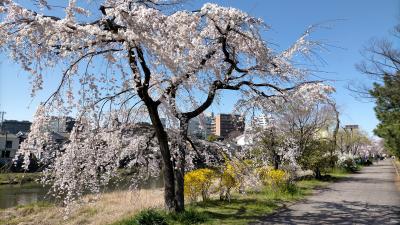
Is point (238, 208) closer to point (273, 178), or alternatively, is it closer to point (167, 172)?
point (167, 172)

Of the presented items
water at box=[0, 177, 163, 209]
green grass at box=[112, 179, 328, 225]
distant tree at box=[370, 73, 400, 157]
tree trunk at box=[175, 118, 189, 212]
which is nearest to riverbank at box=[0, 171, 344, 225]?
green grass at box=[112, 179, 328, 225]

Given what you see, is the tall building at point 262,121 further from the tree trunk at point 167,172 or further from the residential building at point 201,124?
the tree trunk at point 167,172

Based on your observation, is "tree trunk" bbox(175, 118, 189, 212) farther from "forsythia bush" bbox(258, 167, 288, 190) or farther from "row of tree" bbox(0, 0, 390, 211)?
"forsythia bush" bbox(258, 167, 288, 190)

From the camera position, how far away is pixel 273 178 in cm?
1507

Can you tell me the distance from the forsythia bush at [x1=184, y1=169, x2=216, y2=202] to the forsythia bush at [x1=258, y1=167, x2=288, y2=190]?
2927 mm

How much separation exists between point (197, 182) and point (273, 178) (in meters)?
3.97

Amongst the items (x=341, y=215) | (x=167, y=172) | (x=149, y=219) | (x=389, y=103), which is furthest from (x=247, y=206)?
(x=389, y=103)

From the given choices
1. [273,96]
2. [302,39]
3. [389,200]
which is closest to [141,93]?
[273,96]

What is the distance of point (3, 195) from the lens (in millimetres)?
25516

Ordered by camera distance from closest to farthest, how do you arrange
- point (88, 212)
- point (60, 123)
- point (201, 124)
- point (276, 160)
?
point (60, 123), point (201, 124), point (88, 212), point (276, 160)

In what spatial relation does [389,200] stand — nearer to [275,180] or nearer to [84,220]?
[275,180]

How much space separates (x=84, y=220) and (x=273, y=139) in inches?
435

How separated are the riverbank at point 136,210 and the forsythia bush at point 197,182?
54 centimetres

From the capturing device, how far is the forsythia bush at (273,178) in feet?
49.3
